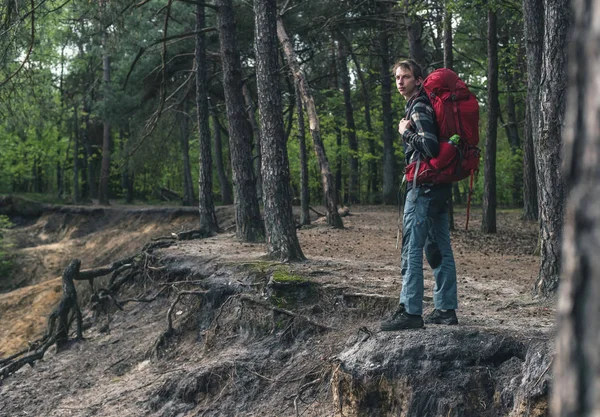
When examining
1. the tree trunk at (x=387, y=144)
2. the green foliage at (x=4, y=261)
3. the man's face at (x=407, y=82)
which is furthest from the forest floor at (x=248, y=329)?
the tree trunk at (x=387, y=144)

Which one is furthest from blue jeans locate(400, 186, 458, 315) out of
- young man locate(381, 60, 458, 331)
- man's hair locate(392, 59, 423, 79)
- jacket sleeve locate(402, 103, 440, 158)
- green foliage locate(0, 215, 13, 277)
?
green foliage locate(0, 215, 13, 277)

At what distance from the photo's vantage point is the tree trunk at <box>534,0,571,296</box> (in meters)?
6.84

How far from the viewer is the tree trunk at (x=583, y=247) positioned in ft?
3.89

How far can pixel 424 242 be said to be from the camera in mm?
6027

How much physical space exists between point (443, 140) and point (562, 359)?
4591 millimetres

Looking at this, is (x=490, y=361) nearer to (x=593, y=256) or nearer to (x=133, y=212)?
(x=593, y=256)

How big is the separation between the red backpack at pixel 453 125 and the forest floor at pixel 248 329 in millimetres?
1360

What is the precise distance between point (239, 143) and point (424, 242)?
8.92 metres

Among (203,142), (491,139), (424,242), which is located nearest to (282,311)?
(424,242)

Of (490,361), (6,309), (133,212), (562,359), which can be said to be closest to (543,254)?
(490,361)

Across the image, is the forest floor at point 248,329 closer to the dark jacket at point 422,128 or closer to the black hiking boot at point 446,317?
the black hiking boot at point 446,317

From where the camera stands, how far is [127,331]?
1136 cm

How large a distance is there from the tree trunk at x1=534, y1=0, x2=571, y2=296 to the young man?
149 centimetres

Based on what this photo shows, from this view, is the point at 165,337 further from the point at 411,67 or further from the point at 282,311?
the point at 411,67
